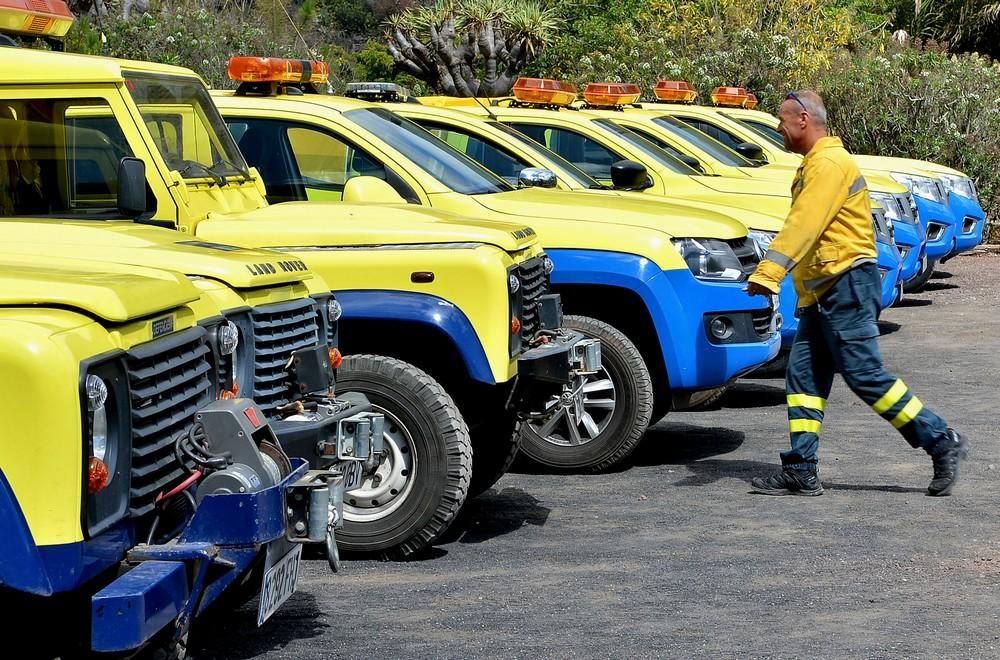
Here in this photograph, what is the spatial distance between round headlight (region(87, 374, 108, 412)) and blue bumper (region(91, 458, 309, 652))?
0.41 meters

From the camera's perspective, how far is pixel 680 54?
26203mm

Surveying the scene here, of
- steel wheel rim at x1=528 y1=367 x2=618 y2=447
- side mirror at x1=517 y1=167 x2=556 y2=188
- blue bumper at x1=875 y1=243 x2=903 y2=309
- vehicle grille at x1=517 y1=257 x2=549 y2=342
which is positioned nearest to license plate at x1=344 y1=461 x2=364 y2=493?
vehicle grille at x1=517 y1=257 x2=549 y2=342

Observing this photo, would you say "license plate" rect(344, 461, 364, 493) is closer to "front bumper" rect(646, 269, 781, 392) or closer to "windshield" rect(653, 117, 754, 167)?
"front bumper" rect(646, 269, 781, 392)

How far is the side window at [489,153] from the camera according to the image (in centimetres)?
995

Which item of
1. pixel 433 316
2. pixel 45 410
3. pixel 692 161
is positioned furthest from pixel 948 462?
pixel 692 161

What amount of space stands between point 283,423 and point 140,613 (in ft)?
4.09

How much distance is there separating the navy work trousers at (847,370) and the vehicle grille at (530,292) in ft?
4.49

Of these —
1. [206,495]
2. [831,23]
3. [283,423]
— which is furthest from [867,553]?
[831,23]

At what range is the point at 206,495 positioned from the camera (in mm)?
3918

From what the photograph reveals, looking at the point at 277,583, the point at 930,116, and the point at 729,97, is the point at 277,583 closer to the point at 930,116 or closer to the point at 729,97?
the point at 729,97

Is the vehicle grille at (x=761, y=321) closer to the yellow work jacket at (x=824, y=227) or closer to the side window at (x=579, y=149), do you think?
the yellow work jacket at (x=824, y=227)

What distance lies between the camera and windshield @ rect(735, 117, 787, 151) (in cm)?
1695

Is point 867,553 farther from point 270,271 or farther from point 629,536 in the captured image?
point 270,271

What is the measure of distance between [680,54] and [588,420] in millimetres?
19122
